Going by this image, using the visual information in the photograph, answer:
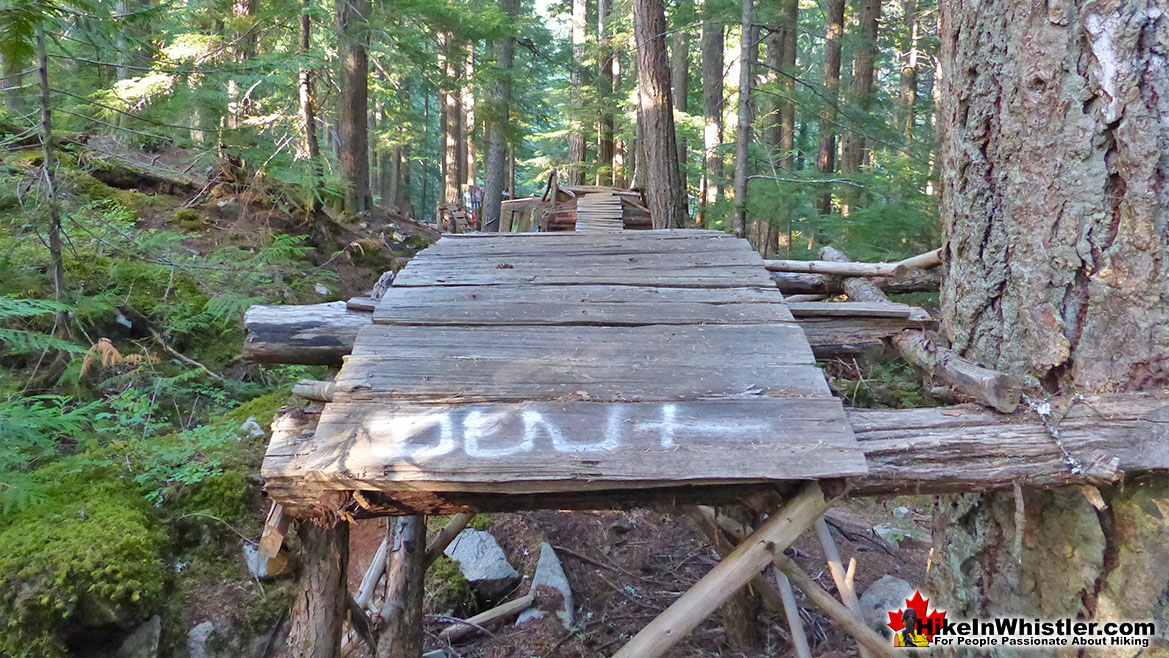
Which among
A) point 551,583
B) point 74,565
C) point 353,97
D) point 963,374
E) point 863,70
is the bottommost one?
point 551,583

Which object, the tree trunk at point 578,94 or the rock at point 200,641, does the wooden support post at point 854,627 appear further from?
the tree trunk at point 578,94

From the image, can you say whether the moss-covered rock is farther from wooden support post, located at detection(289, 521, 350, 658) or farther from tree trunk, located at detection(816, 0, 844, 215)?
tree trunk, located at detection(816, 0, 844, 215)

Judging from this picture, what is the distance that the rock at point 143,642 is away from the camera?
13.1ft

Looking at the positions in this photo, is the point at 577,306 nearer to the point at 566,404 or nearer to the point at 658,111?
the point at 566,404

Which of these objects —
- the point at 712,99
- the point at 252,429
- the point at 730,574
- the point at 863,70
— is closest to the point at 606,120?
the point at 712,99

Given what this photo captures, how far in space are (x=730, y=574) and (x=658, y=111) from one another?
7082 mm

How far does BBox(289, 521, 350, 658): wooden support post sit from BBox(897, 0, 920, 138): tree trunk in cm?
1468

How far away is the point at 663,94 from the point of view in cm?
802

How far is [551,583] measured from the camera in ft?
17.1

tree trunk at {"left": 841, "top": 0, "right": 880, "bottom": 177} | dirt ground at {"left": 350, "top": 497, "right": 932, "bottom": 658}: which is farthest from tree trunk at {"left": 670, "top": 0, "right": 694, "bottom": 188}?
dirt ground at {"left": 350, "top": 497, "right": 932, "bottom": 658}

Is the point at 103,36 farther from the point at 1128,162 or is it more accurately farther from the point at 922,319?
the point at 1128,162

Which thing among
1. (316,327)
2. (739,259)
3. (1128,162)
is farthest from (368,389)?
(1128,162)

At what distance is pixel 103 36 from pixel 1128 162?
7264mm

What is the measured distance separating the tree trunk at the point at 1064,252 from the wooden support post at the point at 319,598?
2.34m
